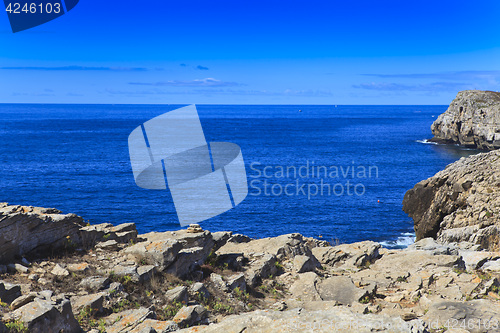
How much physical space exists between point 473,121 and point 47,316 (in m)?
133

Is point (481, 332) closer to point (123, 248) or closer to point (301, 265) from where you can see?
point (301, 265)

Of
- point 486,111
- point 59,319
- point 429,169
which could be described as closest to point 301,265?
point 59,319

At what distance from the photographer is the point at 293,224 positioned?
184 feet

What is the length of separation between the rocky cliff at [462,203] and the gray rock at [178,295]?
22170mm

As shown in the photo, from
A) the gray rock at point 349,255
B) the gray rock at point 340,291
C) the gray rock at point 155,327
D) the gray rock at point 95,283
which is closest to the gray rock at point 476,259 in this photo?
the gray rock at point 349,255

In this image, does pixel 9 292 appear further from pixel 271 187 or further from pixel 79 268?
pixel 271 187

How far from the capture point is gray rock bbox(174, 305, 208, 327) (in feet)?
43.1

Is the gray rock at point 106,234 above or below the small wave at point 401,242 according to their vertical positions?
above

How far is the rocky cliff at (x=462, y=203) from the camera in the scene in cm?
3116

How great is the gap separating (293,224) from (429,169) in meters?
50.2

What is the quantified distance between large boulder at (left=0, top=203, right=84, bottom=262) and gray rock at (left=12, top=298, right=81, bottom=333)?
4.21 metres

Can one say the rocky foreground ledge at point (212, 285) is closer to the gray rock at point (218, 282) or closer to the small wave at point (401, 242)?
the gray rock at point (218, 282)

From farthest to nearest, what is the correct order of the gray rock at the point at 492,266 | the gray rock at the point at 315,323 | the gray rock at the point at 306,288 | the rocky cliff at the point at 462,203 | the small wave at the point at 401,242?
the small wave at the point at 401,242
the rocky cliff at the point at 462,203
the gray rock at the point at 492,266
the gray rock at the point at 306,288
the gray rock at the point at 315,323

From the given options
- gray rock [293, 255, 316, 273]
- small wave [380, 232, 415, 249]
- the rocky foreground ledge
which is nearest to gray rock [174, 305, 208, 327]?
the rocky foreground ledge
